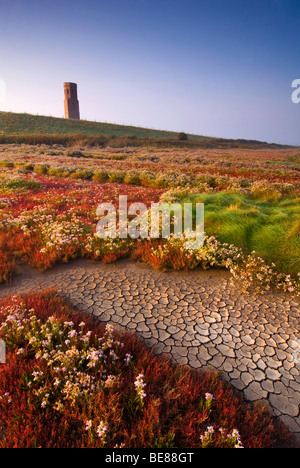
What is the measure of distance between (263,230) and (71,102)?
149 meters

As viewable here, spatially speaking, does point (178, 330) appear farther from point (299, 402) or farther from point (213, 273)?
point (213, 273)

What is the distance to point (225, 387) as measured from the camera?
130 inches

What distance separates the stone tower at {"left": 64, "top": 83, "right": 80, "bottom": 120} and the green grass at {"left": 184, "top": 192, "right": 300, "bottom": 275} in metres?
141

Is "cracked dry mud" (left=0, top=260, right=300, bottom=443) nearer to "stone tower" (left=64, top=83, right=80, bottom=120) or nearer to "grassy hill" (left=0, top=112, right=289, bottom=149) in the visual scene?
"grassy hill" (left=0, top=112, right=289, bottom=149)

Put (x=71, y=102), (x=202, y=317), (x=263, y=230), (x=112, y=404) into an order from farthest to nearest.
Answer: (x=71, y=102)
(x=263, y=230)
(x=202, y=317)
(x=112, y=404)

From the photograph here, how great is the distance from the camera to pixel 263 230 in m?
7.73

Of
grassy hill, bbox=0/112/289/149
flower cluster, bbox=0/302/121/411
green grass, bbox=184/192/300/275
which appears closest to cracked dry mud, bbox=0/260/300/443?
flower cluster, bbox=0/302/121/411

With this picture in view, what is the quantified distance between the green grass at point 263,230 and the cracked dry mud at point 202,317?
1.32 m

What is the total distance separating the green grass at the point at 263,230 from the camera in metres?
6.62

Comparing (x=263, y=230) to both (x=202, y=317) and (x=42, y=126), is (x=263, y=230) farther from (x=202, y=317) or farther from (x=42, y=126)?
(x=42, y=126)

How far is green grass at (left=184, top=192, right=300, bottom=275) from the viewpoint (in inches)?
261

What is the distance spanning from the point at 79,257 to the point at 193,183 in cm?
1216

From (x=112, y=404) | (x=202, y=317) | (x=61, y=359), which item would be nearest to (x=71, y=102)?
(x=202, y=317)
